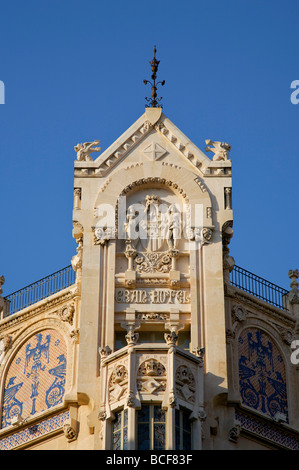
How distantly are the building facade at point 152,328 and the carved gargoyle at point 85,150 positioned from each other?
0.04 meters

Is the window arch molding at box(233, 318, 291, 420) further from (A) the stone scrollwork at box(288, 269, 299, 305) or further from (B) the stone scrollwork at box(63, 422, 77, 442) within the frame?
(B) the stone scrollwork at box(63, 422, 77, 442)

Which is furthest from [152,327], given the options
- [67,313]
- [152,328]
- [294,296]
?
[294,296]

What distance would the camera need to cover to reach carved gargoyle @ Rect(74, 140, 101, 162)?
4819 cm

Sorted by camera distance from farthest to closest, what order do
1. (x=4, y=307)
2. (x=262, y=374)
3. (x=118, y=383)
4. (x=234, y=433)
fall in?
1. (x=4, y=307)
2. (x=262, y=374)
3. (x=234, y=433)
4. (x=118, y=383)

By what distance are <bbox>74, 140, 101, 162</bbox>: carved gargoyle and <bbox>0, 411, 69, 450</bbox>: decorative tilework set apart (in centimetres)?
817

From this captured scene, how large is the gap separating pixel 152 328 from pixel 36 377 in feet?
14.3

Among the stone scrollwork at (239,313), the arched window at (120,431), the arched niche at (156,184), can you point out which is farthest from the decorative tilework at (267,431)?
the arched niche at (156,184)

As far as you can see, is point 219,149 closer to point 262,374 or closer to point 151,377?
point 262,374

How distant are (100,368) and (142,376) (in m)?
1.65

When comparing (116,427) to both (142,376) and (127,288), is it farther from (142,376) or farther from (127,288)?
(127,288)

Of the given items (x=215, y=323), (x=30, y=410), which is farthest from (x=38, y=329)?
(x=215, y=323)

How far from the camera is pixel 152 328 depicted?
4544 cm

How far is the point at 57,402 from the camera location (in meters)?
46.1

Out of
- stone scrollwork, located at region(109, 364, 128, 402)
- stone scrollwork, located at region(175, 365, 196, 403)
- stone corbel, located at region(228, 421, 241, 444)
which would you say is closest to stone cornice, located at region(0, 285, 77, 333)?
stone scrollwork, located at region(109, 364, 128, 402)
